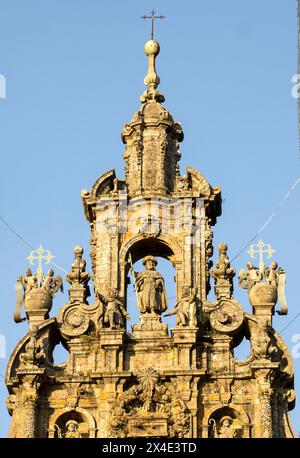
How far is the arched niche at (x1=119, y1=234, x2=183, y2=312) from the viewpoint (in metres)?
57.1

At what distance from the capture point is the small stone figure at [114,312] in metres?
55.8

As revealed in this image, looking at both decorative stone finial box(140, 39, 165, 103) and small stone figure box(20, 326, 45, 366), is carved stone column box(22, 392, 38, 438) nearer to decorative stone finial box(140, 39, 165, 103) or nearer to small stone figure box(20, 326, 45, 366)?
small stone figure box(20, 326, 45, 366)

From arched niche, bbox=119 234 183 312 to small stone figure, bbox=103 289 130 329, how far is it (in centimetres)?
43

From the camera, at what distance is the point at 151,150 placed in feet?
193

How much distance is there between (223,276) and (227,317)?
3.87 ft

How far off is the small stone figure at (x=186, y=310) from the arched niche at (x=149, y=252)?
67 cm

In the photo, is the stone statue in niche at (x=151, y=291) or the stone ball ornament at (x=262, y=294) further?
the stone statue in niche at (x=151, y=291)

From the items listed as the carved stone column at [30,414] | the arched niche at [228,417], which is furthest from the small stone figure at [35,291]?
the arched niche at [228,417]

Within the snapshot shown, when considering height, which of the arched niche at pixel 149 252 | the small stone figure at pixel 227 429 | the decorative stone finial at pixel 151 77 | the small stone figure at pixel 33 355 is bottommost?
the small stone figure at pixel 227 429

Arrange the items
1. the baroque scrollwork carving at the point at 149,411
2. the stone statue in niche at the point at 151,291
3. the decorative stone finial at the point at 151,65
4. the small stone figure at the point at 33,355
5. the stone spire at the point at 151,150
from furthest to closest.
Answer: the decorative stone finial at the point at 151,65, the stone spire at the point at 151,150, the stone statue in niche at the point at 151,291, the small stone figure at the point at 33,355, the baroque scrollwork carving at the point at 149,411

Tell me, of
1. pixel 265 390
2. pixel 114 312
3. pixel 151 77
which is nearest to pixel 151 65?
pixel 151 77

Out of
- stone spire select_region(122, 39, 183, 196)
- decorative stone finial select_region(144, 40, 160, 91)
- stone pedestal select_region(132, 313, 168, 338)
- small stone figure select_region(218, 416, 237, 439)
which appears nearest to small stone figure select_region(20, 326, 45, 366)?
stone pedestal select_region(132, 313, 168, 338)

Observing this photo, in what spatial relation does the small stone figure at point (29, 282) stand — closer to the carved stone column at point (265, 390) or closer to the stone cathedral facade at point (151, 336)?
the stone cathedral facade at point (151, 336)

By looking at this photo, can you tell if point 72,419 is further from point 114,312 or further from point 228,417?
point 228,417
